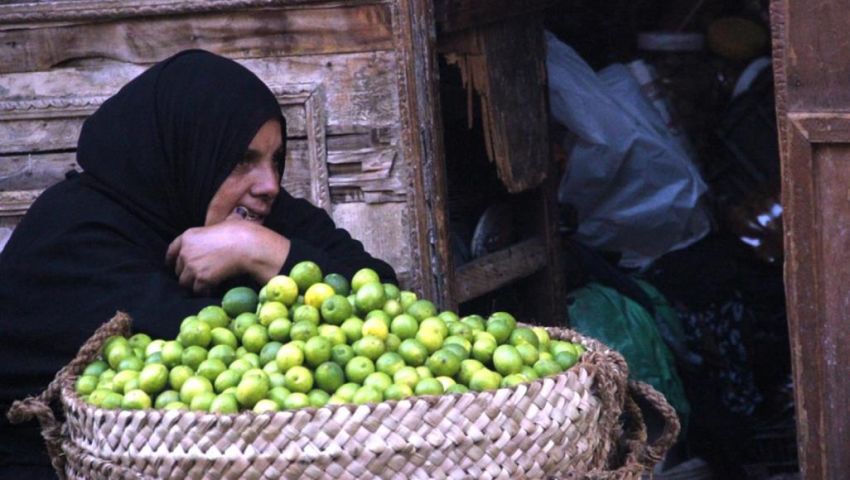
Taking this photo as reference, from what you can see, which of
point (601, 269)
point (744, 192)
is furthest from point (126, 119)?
point (744, 192)

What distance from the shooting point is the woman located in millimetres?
3230

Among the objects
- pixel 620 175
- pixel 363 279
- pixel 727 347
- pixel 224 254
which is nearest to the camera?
pixel 363 279

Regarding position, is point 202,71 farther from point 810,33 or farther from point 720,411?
point 720,411

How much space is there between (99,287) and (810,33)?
183 centimetres

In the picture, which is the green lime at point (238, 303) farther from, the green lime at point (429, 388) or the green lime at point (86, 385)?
the green lime at point (429, 388)

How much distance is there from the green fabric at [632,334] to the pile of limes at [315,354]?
253 cm

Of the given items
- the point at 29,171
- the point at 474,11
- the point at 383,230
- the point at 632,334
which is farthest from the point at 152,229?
the point at 632,334

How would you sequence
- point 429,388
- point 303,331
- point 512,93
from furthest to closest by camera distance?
point 512,93
point 303,331
point 429,388

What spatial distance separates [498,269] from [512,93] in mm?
621

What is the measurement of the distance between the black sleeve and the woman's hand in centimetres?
25

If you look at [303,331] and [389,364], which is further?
[303,331]

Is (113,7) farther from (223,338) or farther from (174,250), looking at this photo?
(223,338)

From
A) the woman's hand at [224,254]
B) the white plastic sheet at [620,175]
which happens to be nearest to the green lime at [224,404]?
the woman's hand at [224,254]

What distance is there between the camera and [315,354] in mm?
2627
